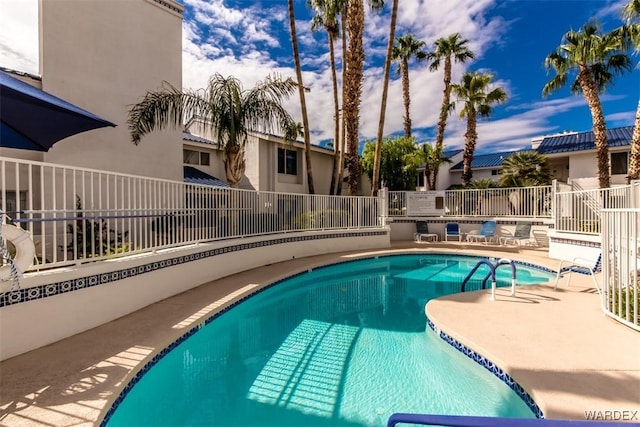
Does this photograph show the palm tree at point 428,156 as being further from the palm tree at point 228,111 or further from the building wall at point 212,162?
the palm tree at point 228,111

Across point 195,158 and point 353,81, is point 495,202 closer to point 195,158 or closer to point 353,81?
point 353,81

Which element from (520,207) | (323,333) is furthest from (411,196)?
(323,333)

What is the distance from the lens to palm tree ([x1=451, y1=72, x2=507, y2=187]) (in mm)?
20250

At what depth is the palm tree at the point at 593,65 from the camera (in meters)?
15.1

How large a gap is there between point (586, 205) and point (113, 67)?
15850mm

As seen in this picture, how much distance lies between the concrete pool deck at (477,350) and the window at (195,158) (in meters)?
10.5

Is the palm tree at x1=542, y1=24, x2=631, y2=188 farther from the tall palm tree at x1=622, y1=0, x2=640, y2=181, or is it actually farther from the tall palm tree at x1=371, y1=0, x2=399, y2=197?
the tall palm tree at x1=371, y1=0, x2=399, y2=197

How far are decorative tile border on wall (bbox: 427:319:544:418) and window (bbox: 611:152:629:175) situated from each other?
22.3 metres

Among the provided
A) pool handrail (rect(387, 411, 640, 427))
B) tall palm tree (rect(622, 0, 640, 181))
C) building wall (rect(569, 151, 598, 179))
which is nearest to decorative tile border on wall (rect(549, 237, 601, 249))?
tall palm tree (rect(622, 0, 640, 181))

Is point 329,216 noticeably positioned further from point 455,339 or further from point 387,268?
point 455,339

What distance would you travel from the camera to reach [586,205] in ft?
34.4

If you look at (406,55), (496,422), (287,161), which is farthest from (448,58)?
(496,422)

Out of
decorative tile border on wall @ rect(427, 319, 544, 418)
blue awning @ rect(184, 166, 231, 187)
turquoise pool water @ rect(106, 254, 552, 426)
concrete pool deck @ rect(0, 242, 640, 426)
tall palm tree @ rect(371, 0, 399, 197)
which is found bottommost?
turquoise pool water @ rect(106, 254, 552, 426)

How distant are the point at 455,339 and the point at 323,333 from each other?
86.3 inches
